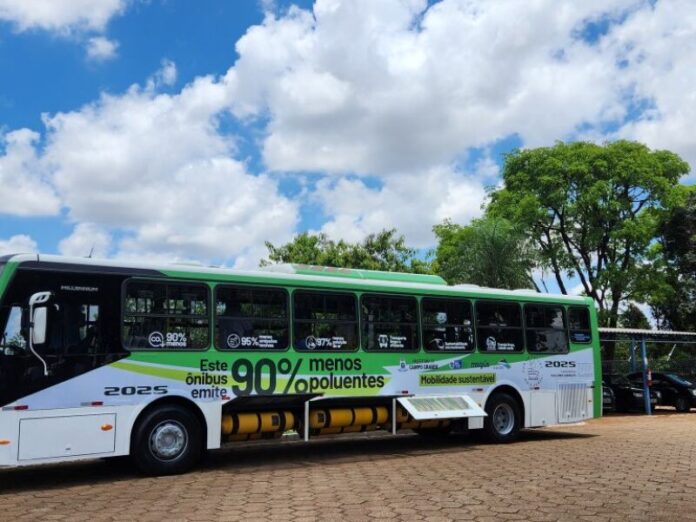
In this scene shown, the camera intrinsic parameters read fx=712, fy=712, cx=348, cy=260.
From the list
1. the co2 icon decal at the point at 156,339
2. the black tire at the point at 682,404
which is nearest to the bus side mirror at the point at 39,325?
the co2 icon decal at the point at 156,339

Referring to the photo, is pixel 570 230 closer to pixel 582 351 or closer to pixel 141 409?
pixel 582 351

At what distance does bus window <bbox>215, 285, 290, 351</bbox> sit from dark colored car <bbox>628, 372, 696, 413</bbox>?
18177mm

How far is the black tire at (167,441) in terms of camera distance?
31.5ft

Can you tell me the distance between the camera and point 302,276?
1155cm

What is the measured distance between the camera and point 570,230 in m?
35.4

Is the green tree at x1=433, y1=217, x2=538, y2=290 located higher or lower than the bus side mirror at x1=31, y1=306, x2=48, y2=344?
higher

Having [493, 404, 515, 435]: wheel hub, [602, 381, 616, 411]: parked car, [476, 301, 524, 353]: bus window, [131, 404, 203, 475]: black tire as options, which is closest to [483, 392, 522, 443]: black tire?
[493, 404, 515, 435]: wheel hub

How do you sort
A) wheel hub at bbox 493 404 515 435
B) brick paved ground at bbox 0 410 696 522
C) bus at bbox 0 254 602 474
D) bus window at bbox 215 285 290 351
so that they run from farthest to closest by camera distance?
wheel hub at bbox 493 404 515 435
bus window at bbox 215 285 290 351
bus at bbox 0 254 602 474
brick paved ground at bbox 0 410 696 522

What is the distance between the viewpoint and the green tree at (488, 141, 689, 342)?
33594mm

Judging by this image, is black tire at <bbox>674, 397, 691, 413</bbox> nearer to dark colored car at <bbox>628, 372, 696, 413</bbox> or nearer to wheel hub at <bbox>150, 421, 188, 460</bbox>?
dark colored car at <bbox>628, 372, 696, 413</bbox>

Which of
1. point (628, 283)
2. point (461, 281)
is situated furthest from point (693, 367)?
point (461, 281)

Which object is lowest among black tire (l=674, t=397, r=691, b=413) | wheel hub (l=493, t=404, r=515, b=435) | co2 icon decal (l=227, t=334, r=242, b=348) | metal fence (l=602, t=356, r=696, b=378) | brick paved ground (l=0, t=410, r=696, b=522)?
brick paved ground (l=0, t=410, r=696, b=522)

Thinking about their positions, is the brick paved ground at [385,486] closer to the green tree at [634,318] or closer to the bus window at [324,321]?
the bus window at [324,321]

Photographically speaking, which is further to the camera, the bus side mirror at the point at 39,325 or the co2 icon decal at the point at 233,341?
the co2 icon decal at the point at 233,341
